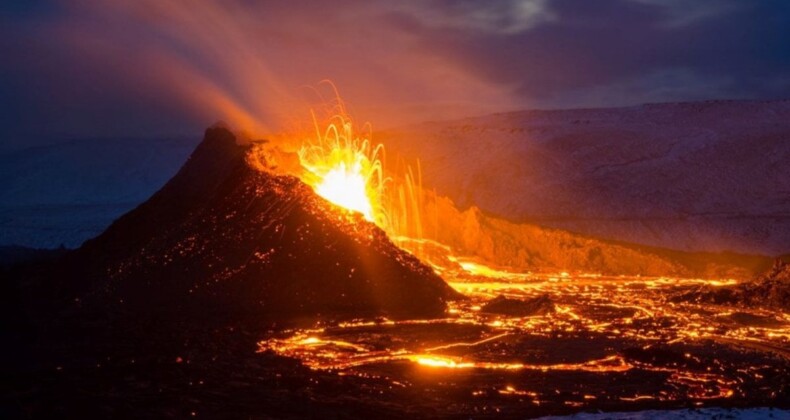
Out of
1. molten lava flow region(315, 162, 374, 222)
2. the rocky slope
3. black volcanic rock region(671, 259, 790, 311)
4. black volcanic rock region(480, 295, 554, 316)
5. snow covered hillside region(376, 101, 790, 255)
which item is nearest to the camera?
black volcanic rock region(480, 295, 554, 316)

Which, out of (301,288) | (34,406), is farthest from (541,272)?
(34,406)

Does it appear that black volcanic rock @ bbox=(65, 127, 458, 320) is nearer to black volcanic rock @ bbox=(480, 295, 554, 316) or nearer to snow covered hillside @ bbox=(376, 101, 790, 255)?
black volcanic rock @ bbox=(480, 295, 554, 316)

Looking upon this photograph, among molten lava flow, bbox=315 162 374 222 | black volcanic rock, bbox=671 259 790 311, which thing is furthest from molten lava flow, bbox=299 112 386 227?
black volcanic rock, bbox=671 259 790 311

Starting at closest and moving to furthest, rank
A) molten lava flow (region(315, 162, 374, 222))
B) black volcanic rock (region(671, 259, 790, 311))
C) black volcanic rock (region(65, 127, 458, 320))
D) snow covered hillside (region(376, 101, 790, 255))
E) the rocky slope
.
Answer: black volcanic rock (region(65, 127, 458, 320)), black volcanic rock (region(671, 259, 790, 311)), molten lava flow (region(315, 162, 374, 222)), the rocky slope, snow covered hillside (region(376, 101, 790, 255))

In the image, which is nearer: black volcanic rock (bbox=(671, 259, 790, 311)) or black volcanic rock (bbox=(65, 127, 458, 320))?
black volcanic rock (bbox=(65, 127, 458, 320))

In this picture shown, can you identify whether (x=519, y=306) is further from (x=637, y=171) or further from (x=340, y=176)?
(x=637, y=171)

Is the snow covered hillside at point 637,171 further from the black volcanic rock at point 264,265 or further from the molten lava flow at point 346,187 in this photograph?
the black volcanic rock at point 264,265

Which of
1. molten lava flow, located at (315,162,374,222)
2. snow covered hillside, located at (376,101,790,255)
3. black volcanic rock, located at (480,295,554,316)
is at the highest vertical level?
snow covered hillside, located at (376,101,790,255)

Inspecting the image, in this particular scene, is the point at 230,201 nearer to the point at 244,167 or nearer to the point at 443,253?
the point at 244,167
